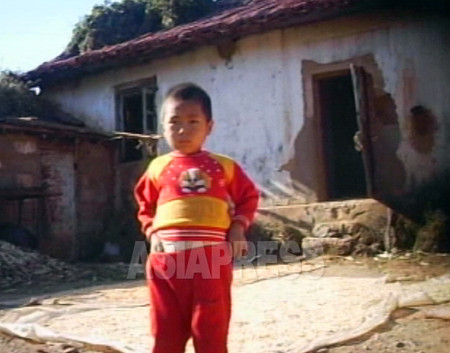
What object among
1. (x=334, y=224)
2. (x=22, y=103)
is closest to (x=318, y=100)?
(x=334, y=224)

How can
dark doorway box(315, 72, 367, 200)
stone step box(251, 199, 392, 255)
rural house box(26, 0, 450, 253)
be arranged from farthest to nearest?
dark doorway box(315, 72, 367, 200), rural house box(26, 0, 450, 253), stone step box(251, 199, 392, 255)

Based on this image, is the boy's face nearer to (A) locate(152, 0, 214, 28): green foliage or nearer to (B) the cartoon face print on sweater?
(B) the cartoon face print on sweater

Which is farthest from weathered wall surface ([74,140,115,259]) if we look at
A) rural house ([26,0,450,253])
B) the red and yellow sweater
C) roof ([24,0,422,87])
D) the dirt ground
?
the red and yellow sweater

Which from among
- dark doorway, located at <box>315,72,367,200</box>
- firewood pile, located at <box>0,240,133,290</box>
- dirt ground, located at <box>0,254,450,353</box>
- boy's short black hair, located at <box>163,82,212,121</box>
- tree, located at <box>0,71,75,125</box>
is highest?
tree, located at <box>0,71,75,125</box>

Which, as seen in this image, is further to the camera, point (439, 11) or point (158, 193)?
point (439, 11)

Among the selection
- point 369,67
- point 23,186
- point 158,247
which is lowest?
point 158,247

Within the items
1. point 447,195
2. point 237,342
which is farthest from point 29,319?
point 447,195

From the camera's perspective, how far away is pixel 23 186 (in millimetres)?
10781

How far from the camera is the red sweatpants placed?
2.73 metres

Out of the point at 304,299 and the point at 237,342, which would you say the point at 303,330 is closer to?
the point at 237,342

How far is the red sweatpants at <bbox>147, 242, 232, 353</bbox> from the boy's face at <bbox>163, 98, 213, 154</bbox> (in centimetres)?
41

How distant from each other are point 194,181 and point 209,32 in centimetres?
791

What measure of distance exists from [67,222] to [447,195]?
5.70 metres

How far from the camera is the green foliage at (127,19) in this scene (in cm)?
1302
